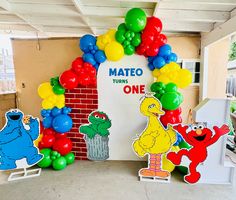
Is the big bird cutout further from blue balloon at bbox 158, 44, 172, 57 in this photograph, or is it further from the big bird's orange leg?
blue balloon at bbox 158, 44, 172, 57

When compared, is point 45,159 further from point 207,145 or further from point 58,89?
point 207,145

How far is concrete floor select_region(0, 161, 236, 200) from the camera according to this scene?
229 cm

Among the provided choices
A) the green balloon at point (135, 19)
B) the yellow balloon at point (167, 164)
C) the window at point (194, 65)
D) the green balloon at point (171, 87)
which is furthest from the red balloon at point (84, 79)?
the window at point (194, 65)

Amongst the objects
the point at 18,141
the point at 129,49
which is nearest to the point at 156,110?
the point at 129,49

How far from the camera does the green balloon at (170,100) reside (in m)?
2.59

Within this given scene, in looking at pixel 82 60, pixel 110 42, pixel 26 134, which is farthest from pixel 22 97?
pixel 110 42

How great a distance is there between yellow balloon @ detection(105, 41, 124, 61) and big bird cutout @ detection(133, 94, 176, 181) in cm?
79

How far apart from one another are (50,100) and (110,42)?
1330mm

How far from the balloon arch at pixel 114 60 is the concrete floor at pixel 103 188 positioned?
0.35m

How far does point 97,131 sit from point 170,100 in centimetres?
131

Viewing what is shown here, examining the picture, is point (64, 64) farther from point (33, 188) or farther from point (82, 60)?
point (33, 188)

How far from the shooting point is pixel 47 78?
3.64m

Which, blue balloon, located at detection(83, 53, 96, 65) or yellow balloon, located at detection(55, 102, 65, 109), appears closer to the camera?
blue balloon, located at detection(83, 53, 96, 65)

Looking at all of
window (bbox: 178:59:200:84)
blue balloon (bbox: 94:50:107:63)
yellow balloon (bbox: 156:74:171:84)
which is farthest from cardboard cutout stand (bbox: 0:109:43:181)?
window (bbox: 178:59:200:84)
